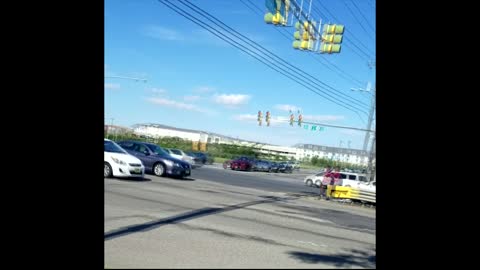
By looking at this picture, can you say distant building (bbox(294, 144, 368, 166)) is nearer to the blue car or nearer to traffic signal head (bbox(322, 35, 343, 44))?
the blue car

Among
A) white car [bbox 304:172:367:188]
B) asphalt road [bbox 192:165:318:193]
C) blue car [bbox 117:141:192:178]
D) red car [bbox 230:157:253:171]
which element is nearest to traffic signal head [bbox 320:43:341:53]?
asphalt road [bbox 192:165:318:193]

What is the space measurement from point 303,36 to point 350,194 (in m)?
7.67

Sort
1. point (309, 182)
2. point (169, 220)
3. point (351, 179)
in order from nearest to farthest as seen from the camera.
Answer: point (169, 220) → point (351, 179) → point (309, 182)

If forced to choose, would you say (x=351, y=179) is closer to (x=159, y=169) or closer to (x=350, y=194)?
(x=350, y=194)

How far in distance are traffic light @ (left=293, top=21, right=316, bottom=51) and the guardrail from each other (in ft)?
22.5

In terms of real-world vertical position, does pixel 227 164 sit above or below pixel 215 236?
below

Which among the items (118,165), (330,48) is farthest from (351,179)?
→ (118,165)

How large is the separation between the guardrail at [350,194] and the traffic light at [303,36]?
22.5 ft

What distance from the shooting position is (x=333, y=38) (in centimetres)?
1315

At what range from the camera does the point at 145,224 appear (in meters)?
6.62
